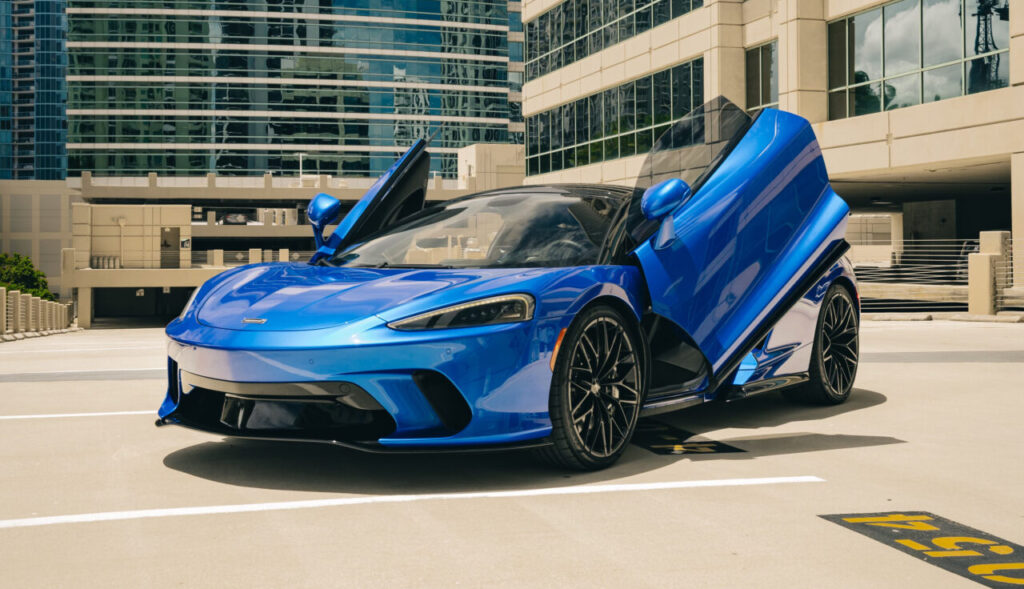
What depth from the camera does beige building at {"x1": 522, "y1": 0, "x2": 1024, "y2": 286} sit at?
76.5ft

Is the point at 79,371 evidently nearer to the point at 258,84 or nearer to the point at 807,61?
the point at 807,61

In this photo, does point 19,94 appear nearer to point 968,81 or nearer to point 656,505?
point 968,81

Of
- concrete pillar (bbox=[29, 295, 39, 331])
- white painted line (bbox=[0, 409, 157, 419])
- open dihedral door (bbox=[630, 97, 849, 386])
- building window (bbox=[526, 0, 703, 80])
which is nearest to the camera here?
open dihedral door (bbox=[630, 97, 849, 386])

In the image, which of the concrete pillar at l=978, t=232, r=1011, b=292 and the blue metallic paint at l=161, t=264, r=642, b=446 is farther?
the concrete pillar at l=978, t=232, r=1011, b=292

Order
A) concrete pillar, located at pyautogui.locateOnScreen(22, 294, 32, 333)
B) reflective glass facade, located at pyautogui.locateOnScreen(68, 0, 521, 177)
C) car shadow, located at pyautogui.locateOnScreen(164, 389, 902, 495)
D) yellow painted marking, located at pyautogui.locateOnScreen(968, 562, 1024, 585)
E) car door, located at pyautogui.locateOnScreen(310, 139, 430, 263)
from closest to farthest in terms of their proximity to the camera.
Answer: yellow painted marking, located at pyautogui.locateOnScreen(968, 562, 1024, 585)
car shadow, located at pyautogui.locateOnScreen(164, 389, 902, 495)
car door, located at pyautogui.locateOnScreen(310, 139, 430, 263)
concrete pillar, located at pyautogui.locateOnScreen(22, 294, 32, 333)
reflective glass facade, located at pyautogui.locateOnScreen(68, 0, 521, 177)

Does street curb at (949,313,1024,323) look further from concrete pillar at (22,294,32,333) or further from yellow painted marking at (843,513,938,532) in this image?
concrete pillar at (22,294,32,333)

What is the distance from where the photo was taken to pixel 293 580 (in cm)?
310

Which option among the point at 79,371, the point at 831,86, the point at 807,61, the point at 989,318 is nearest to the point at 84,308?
the point at 807,61

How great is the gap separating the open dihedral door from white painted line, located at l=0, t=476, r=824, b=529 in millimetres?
1014

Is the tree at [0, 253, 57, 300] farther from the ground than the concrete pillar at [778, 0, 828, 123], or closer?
closer

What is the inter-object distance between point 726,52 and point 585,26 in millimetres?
9193

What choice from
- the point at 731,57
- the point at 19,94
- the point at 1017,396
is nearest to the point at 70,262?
the point at 731,57

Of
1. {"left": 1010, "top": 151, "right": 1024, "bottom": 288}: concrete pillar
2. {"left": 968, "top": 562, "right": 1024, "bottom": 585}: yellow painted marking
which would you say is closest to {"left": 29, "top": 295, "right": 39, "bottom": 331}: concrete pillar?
{"left": 1010, "top": 151, "right": 1024, "bottom": 288}: concrete pillar

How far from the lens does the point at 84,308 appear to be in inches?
2256
